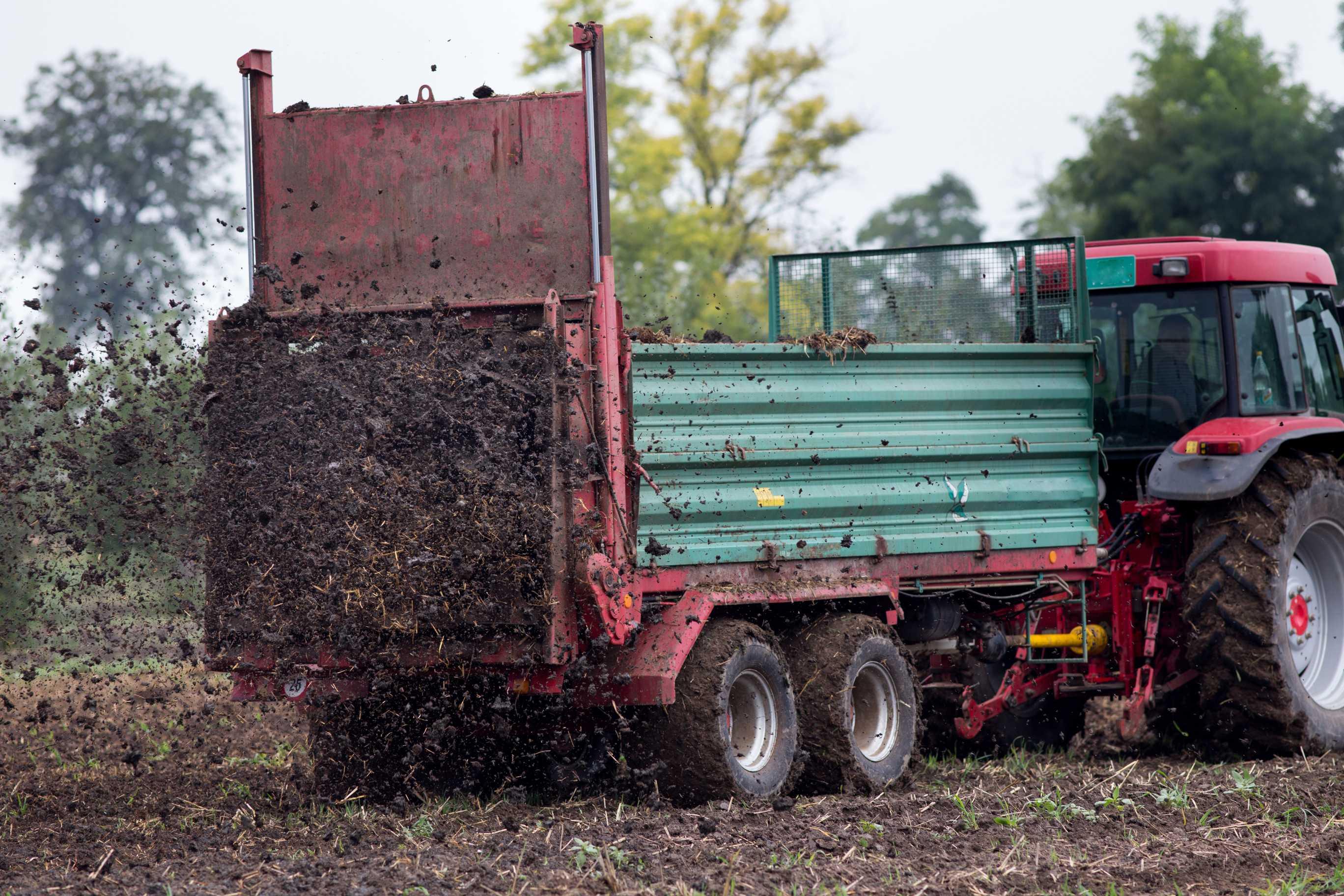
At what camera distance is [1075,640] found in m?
9.15

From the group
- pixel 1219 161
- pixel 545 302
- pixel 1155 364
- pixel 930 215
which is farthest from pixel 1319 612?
pixel 930 215

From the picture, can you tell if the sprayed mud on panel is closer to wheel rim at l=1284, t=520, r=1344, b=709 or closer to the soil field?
the soil field

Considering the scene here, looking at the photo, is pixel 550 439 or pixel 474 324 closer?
pixel 550 439

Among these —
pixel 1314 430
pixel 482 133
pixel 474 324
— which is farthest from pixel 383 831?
pixel 1314 430

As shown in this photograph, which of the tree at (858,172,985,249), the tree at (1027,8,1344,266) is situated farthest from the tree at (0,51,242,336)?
the tree at (858,172,985,249)

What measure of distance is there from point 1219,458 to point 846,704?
2918mm

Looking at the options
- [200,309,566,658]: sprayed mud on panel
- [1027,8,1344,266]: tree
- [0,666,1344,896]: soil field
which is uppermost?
[1027,8,1344,266]: tree

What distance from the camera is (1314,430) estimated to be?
9.10 meters

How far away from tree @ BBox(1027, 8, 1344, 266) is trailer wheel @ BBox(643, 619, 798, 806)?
2764cm

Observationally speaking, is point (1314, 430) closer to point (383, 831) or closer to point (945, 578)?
point (945, 578)

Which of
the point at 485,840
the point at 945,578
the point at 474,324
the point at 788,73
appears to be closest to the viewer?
the point at 485,840

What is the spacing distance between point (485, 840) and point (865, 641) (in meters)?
2.44

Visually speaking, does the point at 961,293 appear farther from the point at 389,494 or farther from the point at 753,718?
the point at 389,494

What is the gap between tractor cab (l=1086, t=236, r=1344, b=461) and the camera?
949 centimetres
